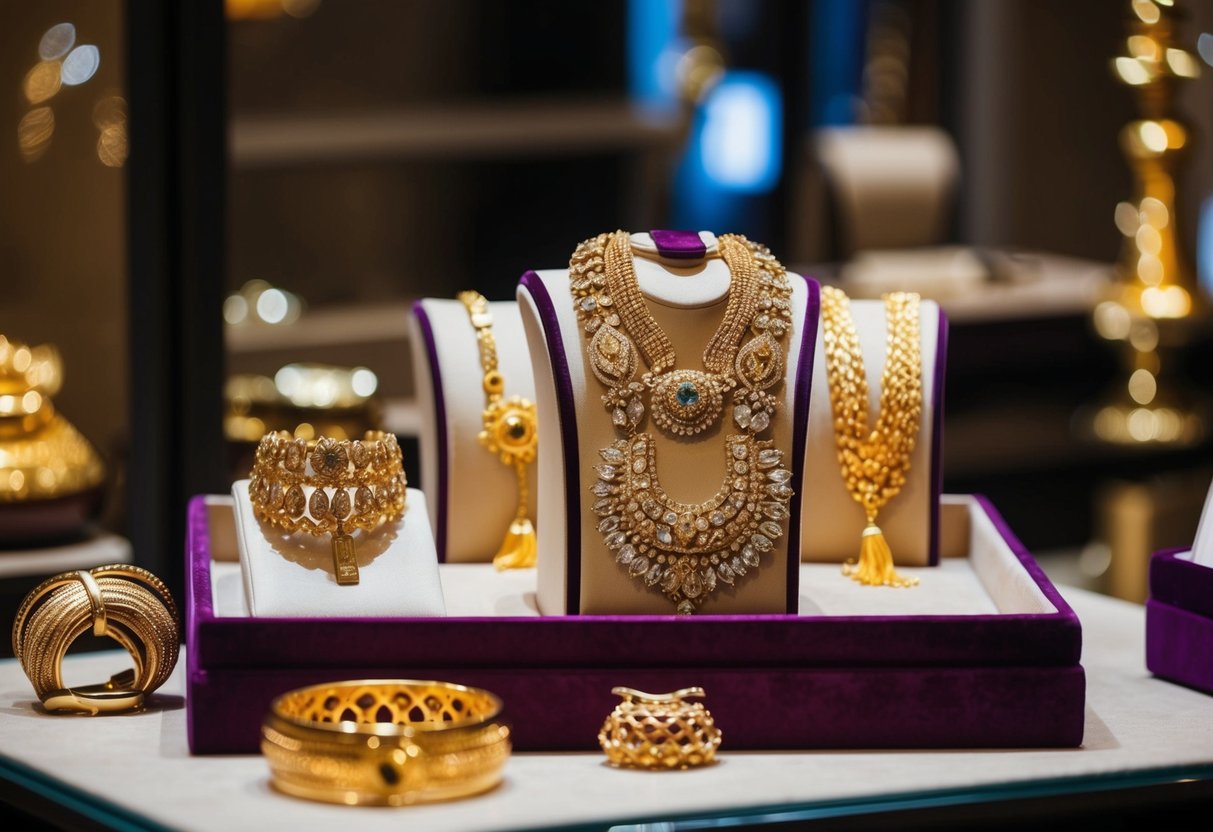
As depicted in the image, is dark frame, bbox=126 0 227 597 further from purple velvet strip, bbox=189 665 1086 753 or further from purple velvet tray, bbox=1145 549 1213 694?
purple velvet tray, bbox=1145 549 1213 694

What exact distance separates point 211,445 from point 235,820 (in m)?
0.87

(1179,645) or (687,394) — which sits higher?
(687,394)

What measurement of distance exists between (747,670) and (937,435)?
0.48 meters

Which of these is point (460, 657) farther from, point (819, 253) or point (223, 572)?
point (819, 253)

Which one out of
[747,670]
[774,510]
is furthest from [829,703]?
[774,510]

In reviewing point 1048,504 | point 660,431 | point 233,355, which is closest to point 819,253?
point 1048,504

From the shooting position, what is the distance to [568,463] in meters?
1.75

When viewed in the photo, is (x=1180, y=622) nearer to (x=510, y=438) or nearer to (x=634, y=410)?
(x=634, y=410)

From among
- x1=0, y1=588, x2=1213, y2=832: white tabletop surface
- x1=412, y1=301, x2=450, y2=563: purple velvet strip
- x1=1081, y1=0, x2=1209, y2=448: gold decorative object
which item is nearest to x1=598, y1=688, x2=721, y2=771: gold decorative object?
x1=0, y1=588, x2=1213, y2=832: white tabletop surface

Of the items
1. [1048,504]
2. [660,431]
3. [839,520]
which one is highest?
[660,431]

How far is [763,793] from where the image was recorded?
158cm

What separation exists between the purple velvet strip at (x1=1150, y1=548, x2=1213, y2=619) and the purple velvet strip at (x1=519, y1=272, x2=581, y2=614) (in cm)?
62

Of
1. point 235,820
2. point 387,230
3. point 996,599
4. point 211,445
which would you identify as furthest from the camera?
point 387,230

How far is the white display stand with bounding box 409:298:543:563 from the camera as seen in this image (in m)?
2.11
